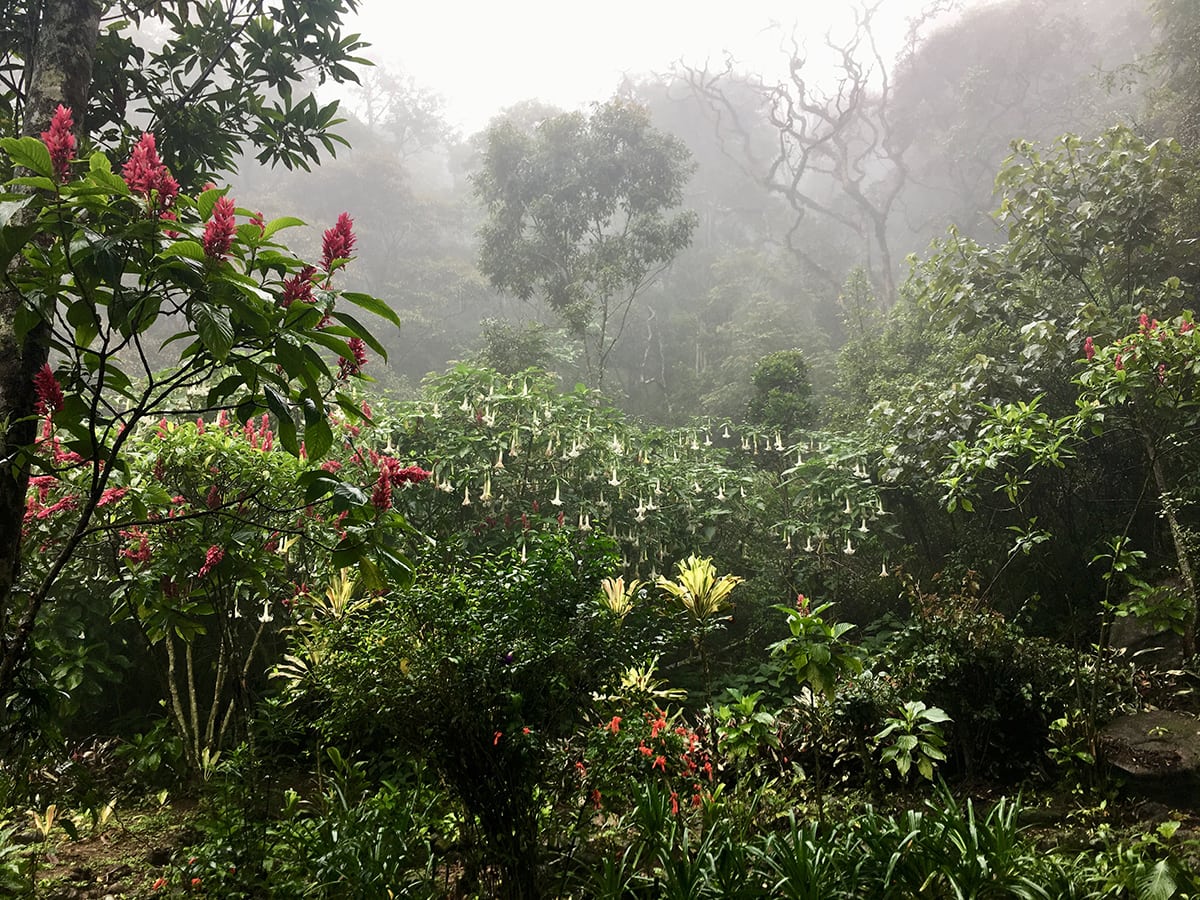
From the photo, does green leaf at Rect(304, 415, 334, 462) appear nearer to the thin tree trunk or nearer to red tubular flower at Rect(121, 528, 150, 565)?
red tubular flower at Rect(121, 528, 150, 565)

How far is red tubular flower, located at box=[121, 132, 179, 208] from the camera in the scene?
3.92ft

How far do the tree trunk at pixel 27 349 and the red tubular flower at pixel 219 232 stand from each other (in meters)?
0.38

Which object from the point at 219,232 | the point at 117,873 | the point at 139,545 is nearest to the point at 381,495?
the point at 219,232

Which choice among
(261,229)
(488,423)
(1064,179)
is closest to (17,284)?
(261,229)

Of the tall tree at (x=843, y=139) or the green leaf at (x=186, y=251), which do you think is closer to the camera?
the green leaf at (x=186, y=251)

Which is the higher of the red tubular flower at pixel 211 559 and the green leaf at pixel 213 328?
the red tubular flower at pixel 211 559

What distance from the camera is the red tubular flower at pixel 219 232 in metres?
1.16

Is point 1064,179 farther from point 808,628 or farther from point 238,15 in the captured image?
point 238,15

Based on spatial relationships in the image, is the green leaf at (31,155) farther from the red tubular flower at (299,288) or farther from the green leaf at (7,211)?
the red tubular flower at (299,288)

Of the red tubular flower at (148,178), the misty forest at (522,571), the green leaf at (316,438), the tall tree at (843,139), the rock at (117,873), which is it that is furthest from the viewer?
the tall tree at (843,139)

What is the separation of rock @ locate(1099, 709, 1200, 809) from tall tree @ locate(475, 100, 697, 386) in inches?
389

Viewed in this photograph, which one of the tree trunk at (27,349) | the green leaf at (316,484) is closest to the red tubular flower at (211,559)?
the tree trunk at (27,349)

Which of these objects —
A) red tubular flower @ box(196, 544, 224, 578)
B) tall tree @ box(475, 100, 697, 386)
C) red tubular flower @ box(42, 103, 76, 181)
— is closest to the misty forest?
red tubular flower @ box(42, 103, 76, 181)

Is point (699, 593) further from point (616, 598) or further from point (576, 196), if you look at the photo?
point (576, 196)
